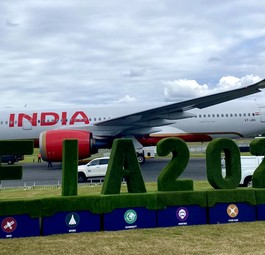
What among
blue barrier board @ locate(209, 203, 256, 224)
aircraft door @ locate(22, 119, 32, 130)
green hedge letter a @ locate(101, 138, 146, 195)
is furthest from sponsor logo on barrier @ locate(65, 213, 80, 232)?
aircraft door @ locate(22, 119, 32, 130)

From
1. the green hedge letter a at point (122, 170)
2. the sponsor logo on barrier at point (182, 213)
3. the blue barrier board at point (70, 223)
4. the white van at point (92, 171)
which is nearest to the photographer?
the blue barrier board at point (70, 223)

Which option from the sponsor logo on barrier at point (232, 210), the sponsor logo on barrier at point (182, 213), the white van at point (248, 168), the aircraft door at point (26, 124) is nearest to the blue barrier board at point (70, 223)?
the sponsor logo on barrier at point (182, 213)

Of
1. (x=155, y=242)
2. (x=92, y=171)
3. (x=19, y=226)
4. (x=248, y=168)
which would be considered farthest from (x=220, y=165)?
(x=92, y=171)

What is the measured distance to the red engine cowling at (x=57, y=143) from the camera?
2100cm

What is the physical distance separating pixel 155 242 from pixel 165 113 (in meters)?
17.5

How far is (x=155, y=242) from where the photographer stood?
7133 mm

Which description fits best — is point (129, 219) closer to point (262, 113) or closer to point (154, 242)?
point (154, 242)

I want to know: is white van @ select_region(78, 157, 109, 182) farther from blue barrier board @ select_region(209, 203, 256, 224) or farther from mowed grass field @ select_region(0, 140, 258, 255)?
mowed grass field @ select_region(0, 140, 258, 255)

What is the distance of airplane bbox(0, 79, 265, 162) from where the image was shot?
2423 cm

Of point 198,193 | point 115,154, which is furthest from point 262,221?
point 115,154

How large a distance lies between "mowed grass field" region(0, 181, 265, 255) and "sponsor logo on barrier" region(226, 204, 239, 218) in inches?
15.2

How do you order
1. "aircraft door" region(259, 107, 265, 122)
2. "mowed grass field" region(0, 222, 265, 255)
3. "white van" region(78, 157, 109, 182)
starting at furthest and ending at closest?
"aircraft door" region(259, 107, 265, 122) → "white van" region(78, 157, 109, 182) → "mowed grass field" region(0, 222, 265, 255)

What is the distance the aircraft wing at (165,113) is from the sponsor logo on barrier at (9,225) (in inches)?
646

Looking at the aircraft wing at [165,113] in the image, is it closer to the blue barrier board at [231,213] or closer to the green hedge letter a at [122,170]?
the blue barrier board at [231,213]
